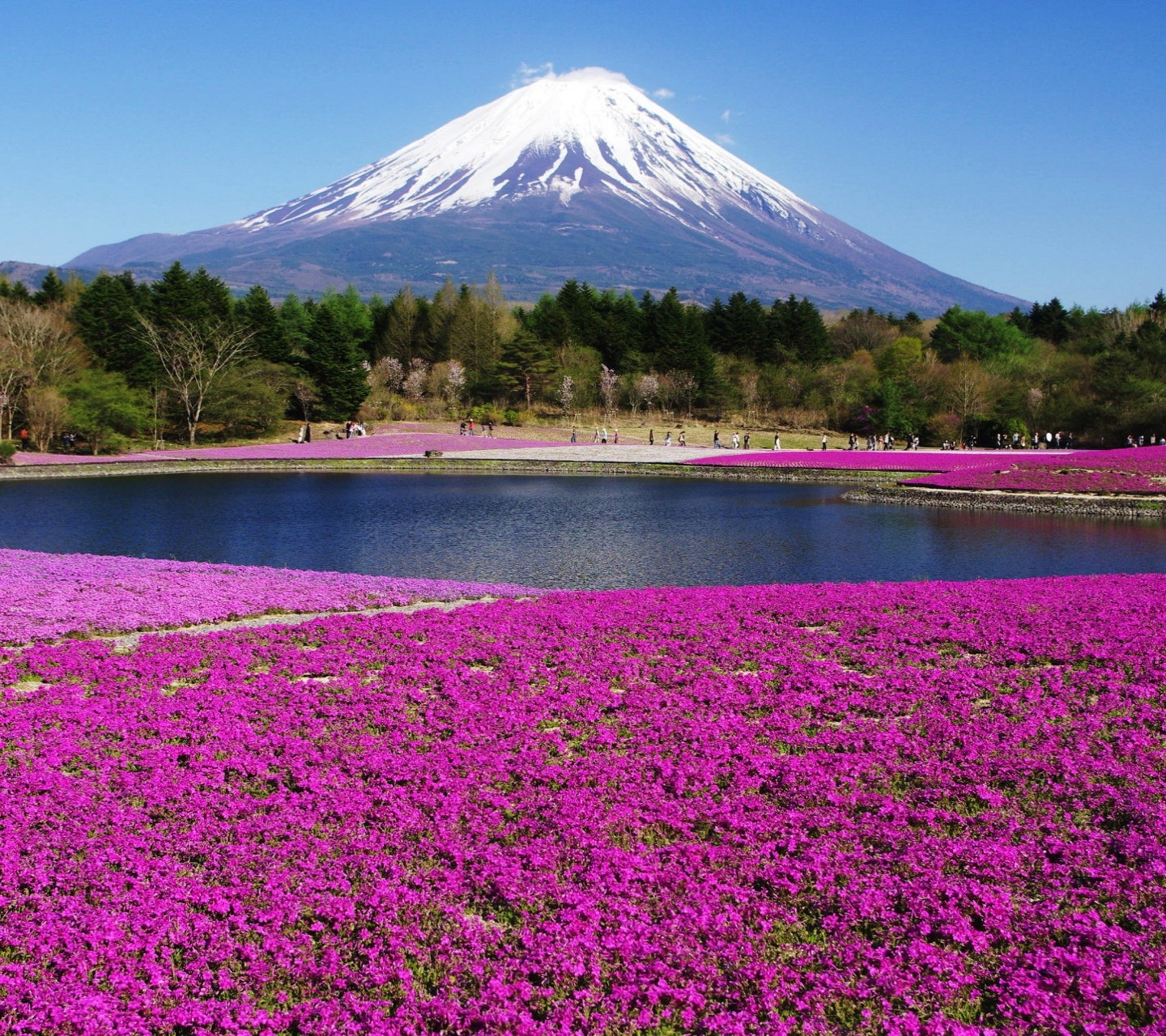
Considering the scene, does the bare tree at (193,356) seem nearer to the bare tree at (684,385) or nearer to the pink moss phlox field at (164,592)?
the bare tree at (684,385)

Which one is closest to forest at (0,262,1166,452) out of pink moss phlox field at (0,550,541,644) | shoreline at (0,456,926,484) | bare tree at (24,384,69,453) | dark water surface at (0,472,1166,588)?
bare tree at (24,384,69,453)

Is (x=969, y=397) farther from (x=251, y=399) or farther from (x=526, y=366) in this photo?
(x=251, y=399)

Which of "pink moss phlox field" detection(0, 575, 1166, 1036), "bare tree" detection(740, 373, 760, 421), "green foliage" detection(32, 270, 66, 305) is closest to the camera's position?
"pink moss phlox field" detection(0, 575, 1166, 1036)

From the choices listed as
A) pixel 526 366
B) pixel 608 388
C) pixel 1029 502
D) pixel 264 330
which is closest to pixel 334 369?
pixel 264 330

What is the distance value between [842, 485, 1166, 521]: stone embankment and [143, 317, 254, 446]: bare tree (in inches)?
1836

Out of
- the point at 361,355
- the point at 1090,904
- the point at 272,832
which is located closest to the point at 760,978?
the point at 1090,904

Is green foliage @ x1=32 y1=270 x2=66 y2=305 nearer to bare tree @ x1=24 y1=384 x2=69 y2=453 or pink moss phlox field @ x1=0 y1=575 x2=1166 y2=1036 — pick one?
bare tree @ x1=24 y1=384 x2=69 y2=453

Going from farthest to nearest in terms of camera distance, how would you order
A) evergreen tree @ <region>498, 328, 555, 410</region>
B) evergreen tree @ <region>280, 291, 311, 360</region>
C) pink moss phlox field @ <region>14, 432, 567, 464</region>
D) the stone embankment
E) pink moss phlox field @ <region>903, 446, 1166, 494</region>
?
evergreen tree @ <region>498, 328, 555, 410</region>
evergreen tree @ <region>280, 291, 311, 360</region>
pink moss phlox field @ <region>14, 432, 567, 464</region>
pink moss phlox field @ <region>903, 446, 1166, 494</region>
the stone embankment

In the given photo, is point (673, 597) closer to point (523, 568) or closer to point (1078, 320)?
point (523, 568)

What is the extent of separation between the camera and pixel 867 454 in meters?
60.8

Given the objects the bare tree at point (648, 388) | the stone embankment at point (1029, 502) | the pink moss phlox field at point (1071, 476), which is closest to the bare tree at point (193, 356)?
the bare tree at point (648, 388)

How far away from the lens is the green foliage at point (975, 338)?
9675cm

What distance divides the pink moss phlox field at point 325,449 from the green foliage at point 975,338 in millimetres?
46478

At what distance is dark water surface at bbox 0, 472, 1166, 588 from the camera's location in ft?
81.3
